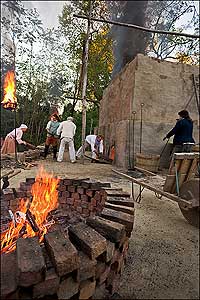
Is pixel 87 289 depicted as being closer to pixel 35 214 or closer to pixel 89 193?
pixel 35 214

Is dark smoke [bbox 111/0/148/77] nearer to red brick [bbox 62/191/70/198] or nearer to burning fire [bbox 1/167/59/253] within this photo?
red brick [bbox 62/191/70/198]

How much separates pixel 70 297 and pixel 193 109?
280 inches

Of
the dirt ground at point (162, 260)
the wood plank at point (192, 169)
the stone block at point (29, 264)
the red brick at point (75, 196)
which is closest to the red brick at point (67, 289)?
the stone block at point (29, 264)

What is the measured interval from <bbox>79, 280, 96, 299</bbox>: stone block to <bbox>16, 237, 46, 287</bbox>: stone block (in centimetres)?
29

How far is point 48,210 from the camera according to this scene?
2.46 m

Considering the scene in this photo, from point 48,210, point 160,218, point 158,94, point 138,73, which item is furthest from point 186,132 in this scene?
point 48,210

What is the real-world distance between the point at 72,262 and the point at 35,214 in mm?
1232

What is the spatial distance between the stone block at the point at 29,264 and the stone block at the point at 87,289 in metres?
Answer: 0.29

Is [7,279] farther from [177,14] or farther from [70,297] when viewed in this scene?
[177,14]

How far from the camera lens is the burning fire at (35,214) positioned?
1.82 metres

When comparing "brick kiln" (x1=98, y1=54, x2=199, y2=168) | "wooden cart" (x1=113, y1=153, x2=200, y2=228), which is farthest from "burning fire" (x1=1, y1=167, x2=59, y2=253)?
"brick kiln" (x1=98, y1=54, x2=199, y2=168)

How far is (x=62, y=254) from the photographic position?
1.17 meters

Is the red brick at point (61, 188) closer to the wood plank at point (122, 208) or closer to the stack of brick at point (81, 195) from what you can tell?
the stack of brick at point (81, 195)

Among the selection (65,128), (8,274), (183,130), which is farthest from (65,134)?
(8,274)
